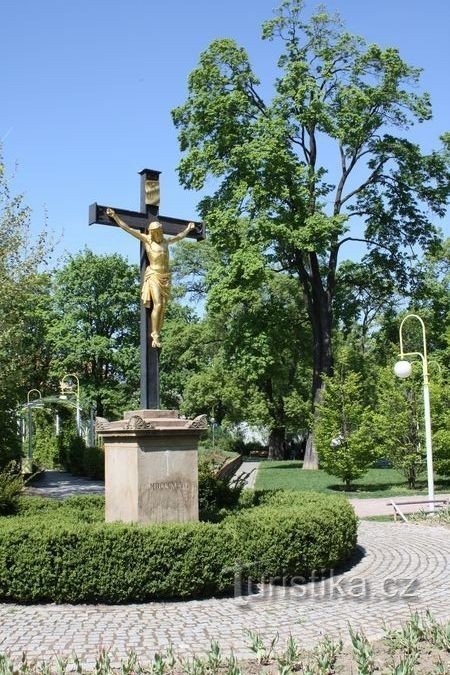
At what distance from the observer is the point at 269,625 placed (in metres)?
6.91

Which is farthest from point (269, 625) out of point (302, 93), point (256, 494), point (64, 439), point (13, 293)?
point (64, 439)

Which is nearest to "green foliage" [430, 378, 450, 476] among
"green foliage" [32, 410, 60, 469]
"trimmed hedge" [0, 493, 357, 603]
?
"trimmed hedge" [0, 493, 357, 603]

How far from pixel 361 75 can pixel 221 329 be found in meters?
18.5

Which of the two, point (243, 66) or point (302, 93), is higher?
point (243, 66)

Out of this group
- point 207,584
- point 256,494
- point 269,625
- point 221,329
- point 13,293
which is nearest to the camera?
point 269,625

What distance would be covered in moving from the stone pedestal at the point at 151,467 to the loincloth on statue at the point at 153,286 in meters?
1.65

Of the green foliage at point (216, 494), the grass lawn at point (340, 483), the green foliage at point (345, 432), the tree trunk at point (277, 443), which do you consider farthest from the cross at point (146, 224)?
the tree trunk at point (277, 443)

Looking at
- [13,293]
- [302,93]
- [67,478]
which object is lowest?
[67,478]

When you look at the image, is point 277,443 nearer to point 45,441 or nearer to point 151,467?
point 45,441

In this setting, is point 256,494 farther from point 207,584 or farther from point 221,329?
point 221,329

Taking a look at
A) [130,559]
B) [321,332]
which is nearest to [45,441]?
[321,332]

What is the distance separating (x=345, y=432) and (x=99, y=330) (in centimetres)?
2646

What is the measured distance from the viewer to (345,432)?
21.8 metres

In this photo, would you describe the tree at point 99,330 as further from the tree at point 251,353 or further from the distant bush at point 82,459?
the distant bush at point 82,459
